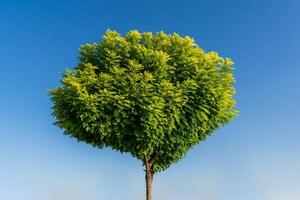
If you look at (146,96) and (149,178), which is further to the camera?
(149,178)

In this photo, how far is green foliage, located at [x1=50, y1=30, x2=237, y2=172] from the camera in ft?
101

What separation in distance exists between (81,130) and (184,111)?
7271mm

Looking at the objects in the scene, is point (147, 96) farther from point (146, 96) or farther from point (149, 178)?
point (149, 178)

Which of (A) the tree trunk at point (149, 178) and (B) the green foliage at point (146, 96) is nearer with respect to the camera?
(B) the green foliage at point (146, 96)

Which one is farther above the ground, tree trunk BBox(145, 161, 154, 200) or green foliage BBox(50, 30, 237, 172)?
green foliage BBox(50, 30, 237, 172)

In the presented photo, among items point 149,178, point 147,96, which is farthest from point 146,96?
point 149,178

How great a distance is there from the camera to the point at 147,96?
30797 mm

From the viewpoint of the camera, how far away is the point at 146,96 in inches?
1211

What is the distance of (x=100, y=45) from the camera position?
34.1 meters

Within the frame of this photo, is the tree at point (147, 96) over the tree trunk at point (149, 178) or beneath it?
over

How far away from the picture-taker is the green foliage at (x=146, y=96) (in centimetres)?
3084

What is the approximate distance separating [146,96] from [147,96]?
7cm

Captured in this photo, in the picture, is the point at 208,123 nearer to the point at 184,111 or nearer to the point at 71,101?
the point at 184,111

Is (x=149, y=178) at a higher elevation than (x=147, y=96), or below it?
below
